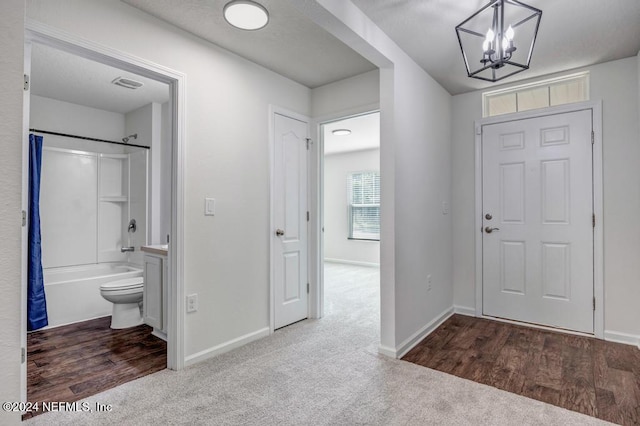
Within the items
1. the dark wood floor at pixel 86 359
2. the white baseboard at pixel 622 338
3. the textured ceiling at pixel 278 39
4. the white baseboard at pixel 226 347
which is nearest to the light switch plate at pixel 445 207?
the textured ceiling at pixel 278 39

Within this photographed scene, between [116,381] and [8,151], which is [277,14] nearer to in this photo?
[8,151]

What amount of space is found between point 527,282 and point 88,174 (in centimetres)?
512

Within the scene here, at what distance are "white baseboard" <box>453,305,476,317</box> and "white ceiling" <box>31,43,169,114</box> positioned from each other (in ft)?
12.9

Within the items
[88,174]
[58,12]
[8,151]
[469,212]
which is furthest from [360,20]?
[88,174]

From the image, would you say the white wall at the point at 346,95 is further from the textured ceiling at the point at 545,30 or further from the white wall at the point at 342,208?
the white wall at the point at 342,208

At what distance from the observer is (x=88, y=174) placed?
4.24 m

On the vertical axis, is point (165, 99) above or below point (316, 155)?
above

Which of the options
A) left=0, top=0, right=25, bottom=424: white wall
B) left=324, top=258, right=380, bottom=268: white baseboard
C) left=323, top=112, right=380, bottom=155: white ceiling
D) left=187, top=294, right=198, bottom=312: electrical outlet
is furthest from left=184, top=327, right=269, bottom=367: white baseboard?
left=324, top=258, right=380, bottom=268: white baseboard

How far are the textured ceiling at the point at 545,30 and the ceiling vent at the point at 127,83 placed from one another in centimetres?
254

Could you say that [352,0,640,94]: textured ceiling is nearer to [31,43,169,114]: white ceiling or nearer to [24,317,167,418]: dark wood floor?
[31,43,169,114]: white ceiling

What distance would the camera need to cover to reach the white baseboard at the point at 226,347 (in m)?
2.47

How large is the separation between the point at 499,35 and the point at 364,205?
548 cm

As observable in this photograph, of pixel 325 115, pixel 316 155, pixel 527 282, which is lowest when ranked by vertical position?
pixel 527 282

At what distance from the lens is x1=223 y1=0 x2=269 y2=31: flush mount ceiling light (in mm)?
2115
